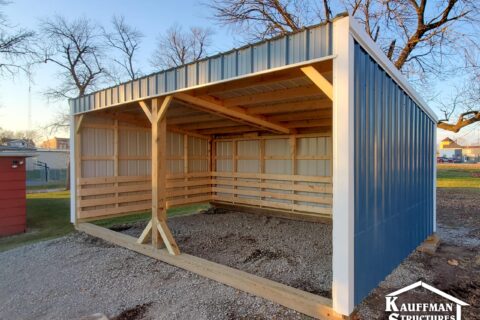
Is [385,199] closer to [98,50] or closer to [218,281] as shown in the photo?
[218,281]

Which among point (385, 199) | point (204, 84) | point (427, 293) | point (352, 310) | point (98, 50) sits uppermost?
point (98, 50)

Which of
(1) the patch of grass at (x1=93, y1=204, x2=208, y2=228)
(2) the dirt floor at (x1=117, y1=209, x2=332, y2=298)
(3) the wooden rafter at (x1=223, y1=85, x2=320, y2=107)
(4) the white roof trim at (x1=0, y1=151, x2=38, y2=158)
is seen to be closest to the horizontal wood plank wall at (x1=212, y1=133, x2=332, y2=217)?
(2) the dirt floor at (x1=117, y1=209, x2=332, y2=298)

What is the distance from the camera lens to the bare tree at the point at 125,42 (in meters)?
18.3

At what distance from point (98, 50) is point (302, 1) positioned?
11.5 meters

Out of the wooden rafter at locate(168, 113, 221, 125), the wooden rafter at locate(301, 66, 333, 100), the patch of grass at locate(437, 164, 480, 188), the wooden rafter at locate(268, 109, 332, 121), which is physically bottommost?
the patch of grass at locate(437, 164, 480, 188)

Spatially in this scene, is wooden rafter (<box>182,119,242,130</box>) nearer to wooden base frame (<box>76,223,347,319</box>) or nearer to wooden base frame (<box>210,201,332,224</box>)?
wooden base frame (<box>210,201,332,224</box>)

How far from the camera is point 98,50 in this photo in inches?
666

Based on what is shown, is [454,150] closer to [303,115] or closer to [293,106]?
[303,115]

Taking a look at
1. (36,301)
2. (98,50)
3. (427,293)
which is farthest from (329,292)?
(98,50)

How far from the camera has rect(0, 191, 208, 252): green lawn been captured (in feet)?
18.2

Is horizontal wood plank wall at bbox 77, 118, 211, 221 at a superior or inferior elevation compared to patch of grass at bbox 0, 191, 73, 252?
superior

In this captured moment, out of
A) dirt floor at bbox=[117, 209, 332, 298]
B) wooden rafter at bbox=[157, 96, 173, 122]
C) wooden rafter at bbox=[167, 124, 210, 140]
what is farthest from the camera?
wooden rafter at bbox=[167, 124, 210, 140]

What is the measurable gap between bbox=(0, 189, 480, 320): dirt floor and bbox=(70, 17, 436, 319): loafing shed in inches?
9.4

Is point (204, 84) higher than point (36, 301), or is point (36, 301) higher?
point (204, 84)
